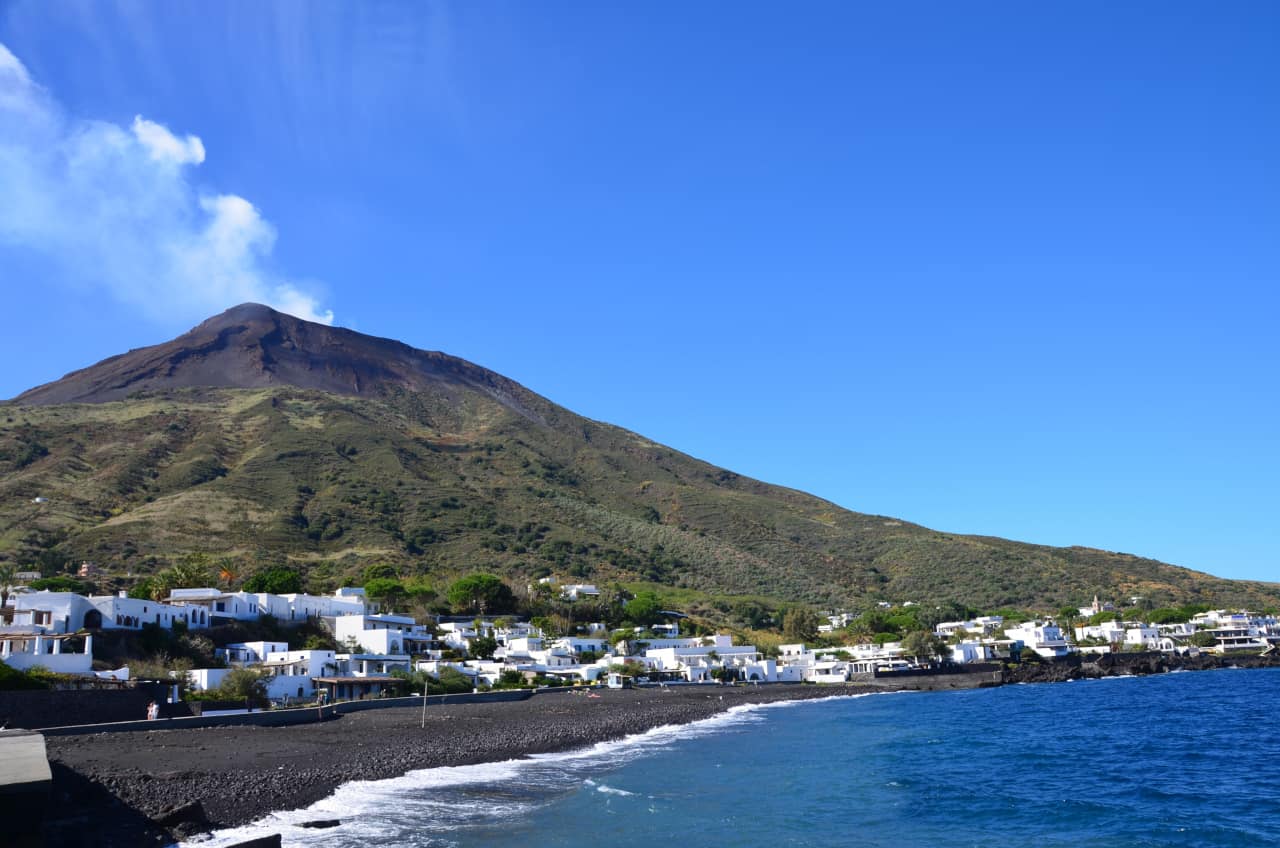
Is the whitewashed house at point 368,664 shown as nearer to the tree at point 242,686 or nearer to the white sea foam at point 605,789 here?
the tree at point 242,686

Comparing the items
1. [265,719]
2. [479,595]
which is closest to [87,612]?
[265,719]

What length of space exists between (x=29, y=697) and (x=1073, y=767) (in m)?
30.4

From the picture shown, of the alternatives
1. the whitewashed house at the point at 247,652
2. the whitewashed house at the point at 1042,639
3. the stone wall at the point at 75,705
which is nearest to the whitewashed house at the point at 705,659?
the whitewashed house at the point at 1042,639

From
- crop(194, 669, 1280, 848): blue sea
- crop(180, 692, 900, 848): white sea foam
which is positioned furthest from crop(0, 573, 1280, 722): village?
crop(194, 669, 1280, 848): blue sea

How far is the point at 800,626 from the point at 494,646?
1541 inches

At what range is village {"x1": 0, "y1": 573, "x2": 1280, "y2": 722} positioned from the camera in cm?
3950

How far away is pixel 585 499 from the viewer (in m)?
154

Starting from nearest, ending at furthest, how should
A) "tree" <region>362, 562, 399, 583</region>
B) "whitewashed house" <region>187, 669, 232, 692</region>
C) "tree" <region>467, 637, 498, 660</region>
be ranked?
"whitewashed house" <region>187, 669, 232, 692</region>
"tree" <region>467, 637, 498, 660</region>
"tree" <region>362, 562, 399, 583</region>

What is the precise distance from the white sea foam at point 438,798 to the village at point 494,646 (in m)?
13.7

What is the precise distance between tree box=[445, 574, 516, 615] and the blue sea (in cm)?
3969

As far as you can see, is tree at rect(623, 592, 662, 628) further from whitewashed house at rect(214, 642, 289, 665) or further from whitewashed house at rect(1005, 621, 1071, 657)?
whitewashed house at rect(214, 642, 289, 665)

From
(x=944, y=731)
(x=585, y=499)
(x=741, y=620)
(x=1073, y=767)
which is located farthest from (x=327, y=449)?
(x=1073, y=767)

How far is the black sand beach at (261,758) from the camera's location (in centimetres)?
1683

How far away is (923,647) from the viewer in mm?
82875
